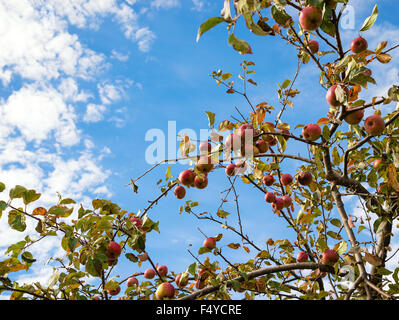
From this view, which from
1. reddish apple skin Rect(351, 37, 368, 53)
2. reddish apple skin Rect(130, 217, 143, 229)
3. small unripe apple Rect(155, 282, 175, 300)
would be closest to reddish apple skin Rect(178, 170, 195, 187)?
reddish apple skin Rect(130, 217, 143, 229)

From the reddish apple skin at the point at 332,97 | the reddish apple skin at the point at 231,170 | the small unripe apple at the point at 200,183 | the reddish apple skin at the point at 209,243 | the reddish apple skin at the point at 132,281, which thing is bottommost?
the reddish apple skin at the point at 132,281

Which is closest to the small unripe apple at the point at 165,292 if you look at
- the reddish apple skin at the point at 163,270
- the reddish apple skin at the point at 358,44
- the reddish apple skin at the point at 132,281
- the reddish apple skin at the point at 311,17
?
the reddish apple skin at the point at 132,281

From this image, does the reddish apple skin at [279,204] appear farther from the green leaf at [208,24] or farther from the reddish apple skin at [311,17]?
the green leaf at [208,24]

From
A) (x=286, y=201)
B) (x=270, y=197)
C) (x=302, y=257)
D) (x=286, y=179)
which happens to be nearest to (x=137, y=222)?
(x=270, y=197)

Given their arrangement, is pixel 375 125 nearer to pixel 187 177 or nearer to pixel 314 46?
pixel 314 46

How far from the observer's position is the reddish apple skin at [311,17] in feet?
7.38

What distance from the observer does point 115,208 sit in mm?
2586

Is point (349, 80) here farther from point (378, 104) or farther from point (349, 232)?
point (349, 232)

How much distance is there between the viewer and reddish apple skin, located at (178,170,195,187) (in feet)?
8.68

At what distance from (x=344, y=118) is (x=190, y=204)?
5.63 ft

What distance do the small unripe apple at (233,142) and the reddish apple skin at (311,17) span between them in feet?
3.13

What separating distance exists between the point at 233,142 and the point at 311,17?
1.04m

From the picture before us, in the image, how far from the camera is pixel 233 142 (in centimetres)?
231
